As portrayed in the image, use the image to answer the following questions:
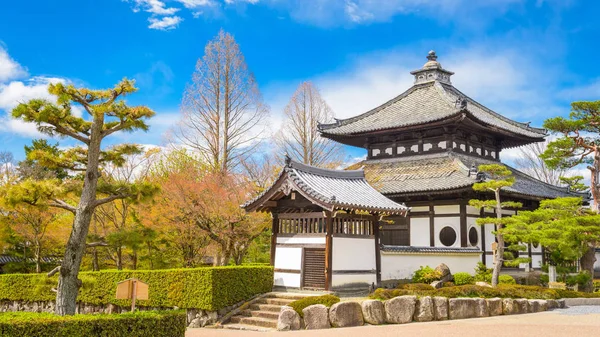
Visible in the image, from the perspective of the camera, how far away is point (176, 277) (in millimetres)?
19219

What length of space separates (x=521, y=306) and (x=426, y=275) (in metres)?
3.70

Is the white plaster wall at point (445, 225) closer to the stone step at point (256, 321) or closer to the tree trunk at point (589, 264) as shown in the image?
the tree trunk at point (589, 264)

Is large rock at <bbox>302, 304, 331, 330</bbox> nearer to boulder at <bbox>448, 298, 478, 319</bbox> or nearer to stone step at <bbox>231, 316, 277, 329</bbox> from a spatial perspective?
stone step at <bbox>231, 316, 277, 329</bbox>

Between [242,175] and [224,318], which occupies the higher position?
[242,175]

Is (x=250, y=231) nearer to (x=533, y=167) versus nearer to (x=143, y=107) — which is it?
(x=143, y=107)

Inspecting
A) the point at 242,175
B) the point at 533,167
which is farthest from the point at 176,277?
the point at 533,167

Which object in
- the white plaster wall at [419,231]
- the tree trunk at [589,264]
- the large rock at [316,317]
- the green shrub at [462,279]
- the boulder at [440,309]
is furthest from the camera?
Answer: the white plaster wall at [419,231]

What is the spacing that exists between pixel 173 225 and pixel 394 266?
410 inches

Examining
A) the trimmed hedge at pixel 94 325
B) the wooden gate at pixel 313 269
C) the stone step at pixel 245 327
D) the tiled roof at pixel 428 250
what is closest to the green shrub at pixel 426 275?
the tiled roof at pixel 428 250

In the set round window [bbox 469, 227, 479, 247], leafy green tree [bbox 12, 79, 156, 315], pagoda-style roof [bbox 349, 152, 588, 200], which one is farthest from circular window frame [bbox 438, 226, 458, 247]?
leafy green tree [bbox 12, 79, 156, 315]

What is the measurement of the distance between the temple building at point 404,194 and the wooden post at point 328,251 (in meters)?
0.03

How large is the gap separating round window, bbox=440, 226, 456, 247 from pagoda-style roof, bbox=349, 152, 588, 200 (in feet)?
6.33

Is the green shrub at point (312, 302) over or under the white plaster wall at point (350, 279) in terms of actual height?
under

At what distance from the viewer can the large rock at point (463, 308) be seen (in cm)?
1704
